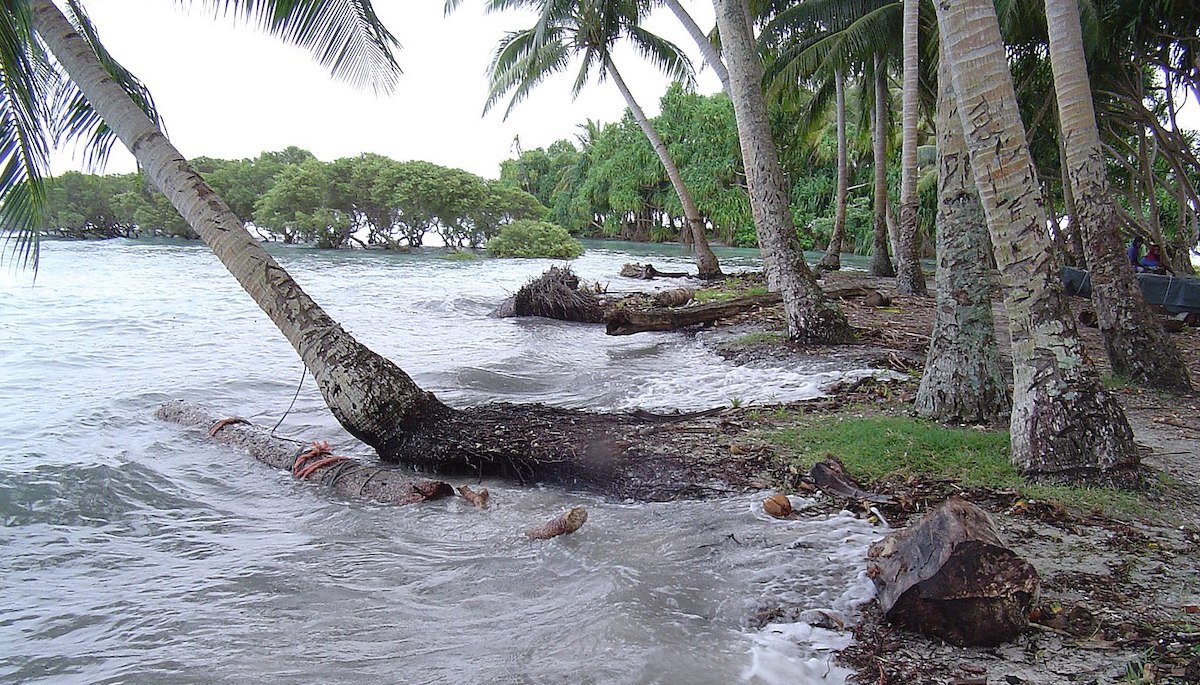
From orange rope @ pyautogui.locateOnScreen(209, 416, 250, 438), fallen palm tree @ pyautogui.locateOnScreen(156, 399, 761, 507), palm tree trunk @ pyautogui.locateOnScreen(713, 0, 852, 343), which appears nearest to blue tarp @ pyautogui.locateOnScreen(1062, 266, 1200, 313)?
palm tree trunk @ pyautogui.locateOnScreen(713, 0, 852, 343)

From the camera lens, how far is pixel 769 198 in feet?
29.5

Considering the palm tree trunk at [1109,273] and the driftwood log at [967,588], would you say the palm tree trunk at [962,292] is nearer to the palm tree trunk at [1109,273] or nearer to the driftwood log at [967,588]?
the palm tree trunk at [1109,273]

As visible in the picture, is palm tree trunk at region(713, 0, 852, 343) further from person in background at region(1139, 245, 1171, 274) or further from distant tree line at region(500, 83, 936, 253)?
distant tree line at region(500, 83, 936, 253)

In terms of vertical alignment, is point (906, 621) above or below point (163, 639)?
above

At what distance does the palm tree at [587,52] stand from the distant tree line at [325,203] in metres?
20.4

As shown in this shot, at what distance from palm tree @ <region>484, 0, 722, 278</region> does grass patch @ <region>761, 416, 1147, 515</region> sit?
1656cm

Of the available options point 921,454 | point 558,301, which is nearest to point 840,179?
point 558,301

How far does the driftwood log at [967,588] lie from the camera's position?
282 cm

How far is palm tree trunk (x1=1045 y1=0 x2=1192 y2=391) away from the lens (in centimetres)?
580

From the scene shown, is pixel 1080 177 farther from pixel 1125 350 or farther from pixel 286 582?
pixel 286 582

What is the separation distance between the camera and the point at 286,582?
12.8 ft

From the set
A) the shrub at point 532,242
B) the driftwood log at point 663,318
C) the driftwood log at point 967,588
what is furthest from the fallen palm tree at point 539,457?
the shrub at point 532,242

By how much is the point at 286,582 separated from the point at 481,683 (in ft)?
5.12

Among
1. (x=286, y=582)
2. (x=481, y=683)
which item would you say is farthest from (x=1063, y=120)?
(x=286, y=582)
